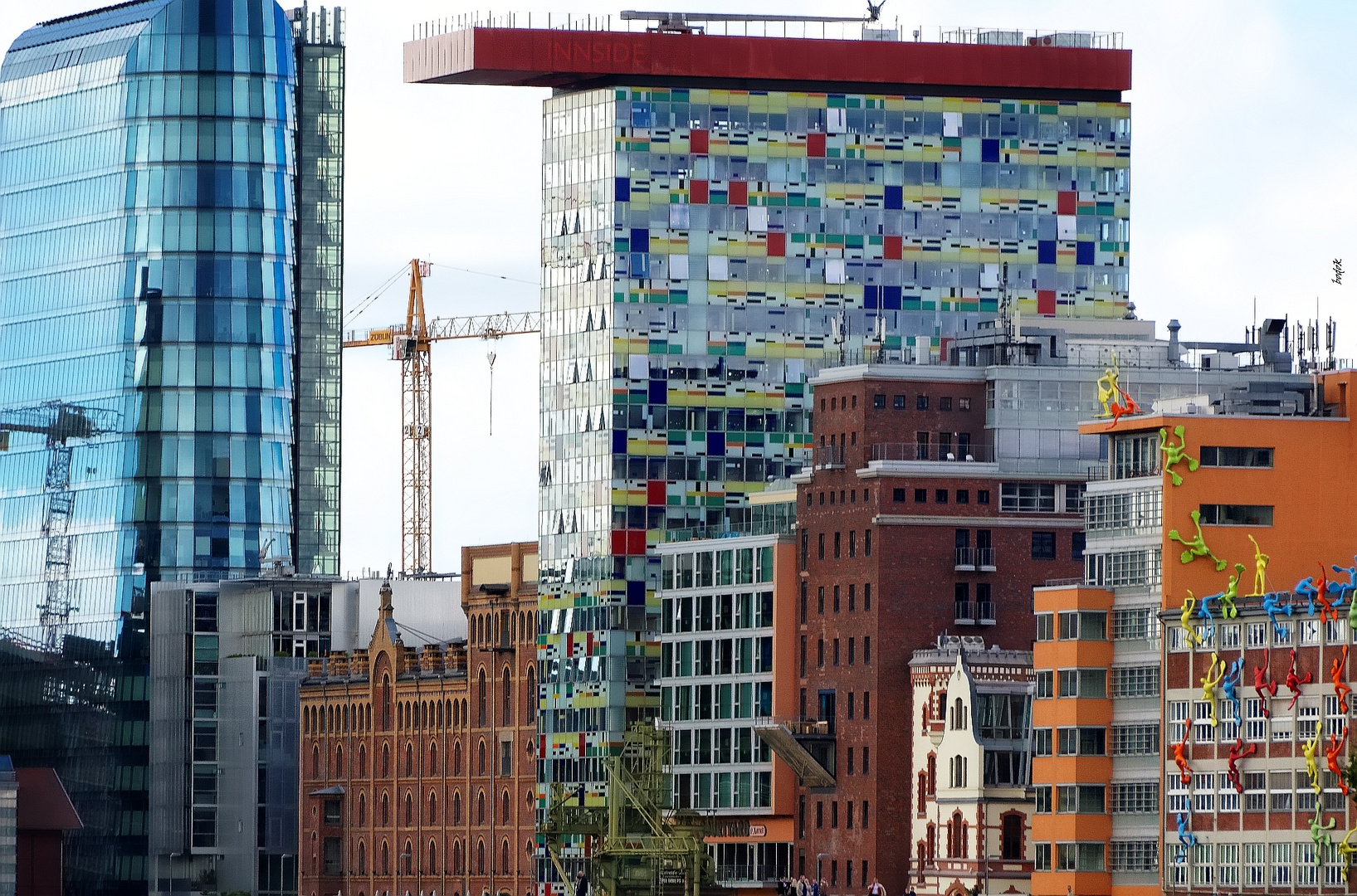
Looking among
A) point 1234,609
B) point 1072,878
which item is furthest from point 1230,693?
point 1072,878

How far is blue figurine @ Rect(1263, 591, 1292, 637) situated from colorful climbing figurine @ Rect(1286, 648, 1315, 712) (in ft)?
5.98

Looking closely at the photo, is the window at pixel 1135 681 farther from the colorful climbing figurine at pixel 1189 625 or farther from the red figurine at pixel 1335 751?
the red figurine at pixel 1335 751

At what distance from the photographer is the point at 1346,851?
6949 inches

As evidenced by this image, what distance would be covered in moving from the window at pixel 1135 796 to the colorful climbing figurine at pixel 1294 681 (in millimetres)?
14421

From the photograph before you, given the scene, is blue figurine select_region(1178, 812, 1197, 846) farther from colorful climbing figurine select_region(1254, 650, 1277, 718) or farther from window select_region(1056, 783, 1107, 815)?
colorful climbing figurine select_region(1254, 650, 1277, 718)

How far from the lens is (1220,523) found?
19525 centimetres

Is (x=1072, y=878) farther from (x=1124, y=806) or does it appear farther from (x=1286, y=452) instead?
(x=1286, y=452)

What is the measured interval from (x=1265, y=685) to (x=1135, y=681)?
45.6ft

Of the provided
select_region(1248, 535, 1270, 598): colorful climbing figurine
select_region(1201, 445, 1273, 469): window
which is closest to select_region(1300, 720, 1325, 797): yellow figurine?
select_region(1248, 535, 1270, 598): colorful climbing figurine

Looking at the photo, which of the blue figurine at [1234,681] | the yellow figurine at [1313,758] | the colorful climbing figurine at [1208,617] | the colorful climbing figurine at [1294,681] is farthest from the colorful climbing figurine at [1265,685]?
the colorful climbing figurine at [1208,617]

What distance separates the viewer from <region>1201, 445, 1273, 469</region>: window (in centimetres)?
19538

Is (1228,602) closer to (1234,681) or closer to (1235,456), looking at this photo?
(1234,681)

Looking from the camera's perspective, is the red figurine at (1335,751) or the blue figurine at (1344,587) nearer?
the red figurine at (1335,751)

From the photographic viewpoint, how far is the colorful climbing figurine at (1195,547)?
19400 cm
